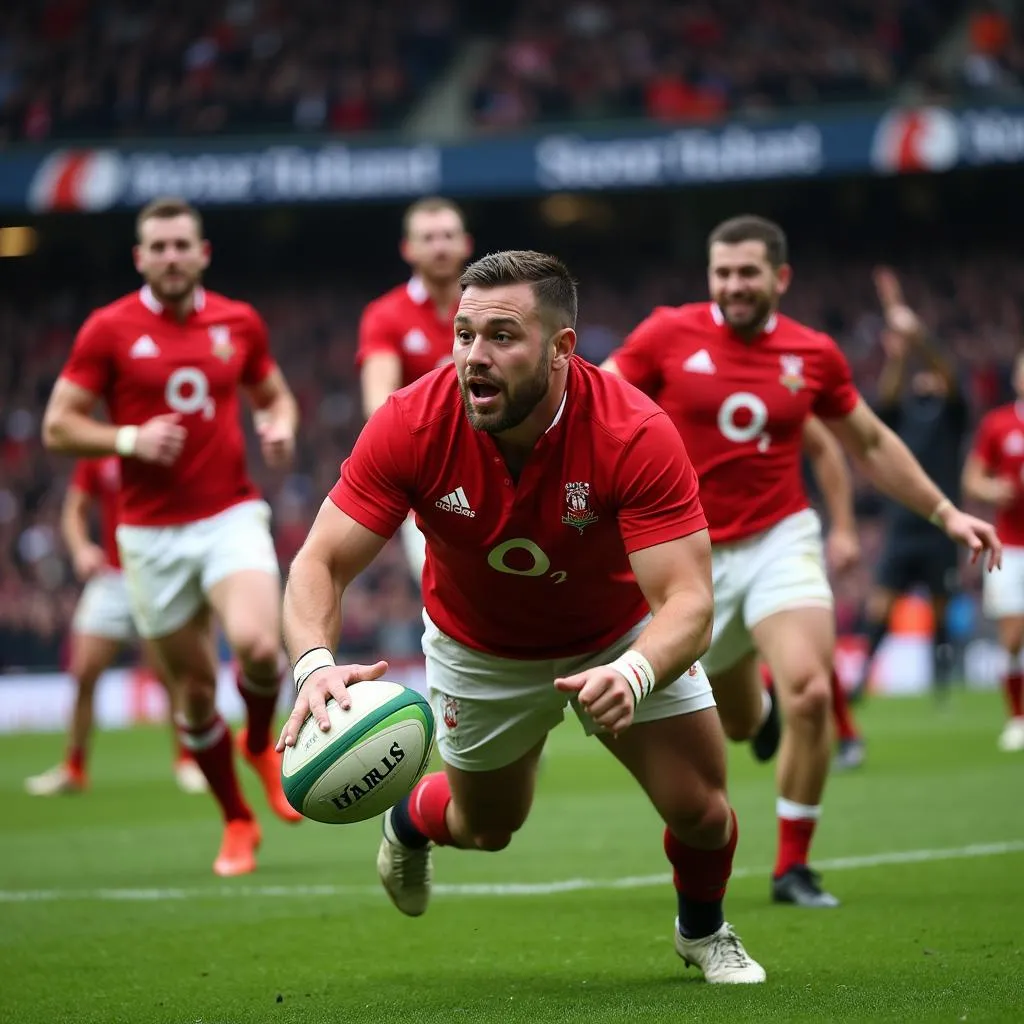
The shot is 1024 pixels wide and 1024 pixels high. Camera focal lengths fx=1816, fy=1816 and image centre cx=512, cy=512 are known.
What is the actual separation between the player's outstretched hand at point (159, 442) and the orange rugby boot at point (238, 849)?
1.68 meters

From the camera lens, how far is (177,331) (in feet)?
26.9

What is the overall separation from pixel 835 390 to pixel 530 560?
8.04 ft

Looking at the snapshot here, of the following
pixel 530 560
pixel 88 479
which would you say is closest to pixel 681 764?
pixel 530 560

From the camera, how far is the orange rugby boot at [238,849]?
7.86 m

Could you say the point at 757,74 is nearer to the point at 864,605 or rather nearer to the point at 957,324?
the point at 957,324

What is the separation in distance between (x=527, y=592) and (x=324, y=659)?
0.85 m

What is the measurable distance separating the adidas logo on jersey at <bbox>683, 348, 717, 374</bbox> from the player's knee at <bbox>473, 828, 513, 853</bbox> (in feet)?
7.48

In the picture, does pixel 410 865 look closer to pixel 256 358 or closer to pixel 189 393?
pixel 189 393

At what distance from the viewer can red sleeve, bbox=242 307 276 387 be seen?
27.7ft

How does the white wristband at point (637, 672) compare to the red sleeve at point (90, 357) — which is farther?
the red sleeve at point (90, 357)

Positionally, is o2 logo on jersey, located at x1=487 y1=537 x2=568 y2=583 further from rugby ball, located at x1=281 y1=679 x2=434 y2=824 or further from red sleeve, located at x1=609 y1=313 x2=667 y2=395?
red sleeve, located at x1=609 y1=313 x2=667 y2=395

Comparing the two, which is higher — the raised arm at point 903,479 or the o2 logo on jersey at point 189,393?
the o2 logo on jersey at point 189,393

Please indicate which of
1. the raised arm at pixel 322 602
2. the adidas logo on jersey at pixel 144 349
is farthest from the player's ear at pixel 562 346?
the adidas logo on jersey at pixel 144 349

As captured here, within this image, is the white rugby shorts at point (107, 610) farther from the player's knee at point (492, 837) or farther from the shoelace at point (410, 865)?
the player's knee at point (492, 837)
